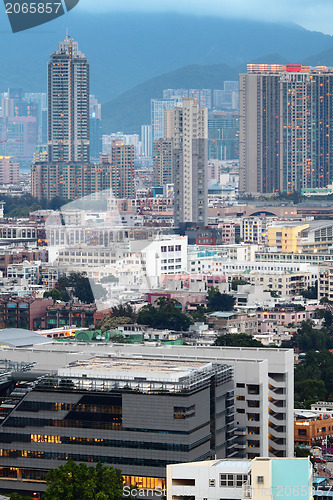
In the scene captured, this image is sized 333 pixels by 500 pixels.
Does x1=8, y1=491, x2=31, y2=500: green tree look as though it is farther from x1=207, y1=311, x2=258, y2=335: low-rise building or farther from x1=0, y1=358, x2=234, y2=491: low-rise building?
x1=207, y1=311, x2=258, y2=335: low-rise building

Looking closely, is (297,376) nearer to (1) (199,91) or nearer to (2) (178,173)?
(2) (178,173)

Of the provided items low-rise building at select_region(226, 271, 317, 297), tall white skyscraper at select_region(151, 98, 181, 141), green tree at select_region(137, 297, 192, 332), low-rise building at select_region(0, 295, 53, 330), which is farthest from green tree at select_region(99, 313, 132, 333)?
tall white skyscraper at select_region(151, 98, 181, 141)

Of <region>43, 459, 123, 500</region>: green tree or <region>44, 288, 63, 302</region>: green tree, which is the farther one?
<region>44, 288, 63, 302</region>: green tree

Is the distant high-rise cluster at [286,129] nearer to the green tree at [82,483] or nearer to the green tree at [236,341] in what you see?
the green tree at [236,341]

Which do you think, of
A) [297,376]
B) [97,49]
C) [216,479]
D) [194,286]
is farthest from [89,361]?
[97,49]

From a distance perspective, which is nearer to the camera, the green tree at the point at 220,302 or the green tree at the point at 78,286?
the green tree at the point at 220,302

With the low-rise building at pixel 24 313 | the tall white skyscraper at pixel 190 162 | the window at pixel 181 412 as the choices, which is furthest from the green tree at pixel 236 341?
the tall white skyscraper at pixel 190 162
